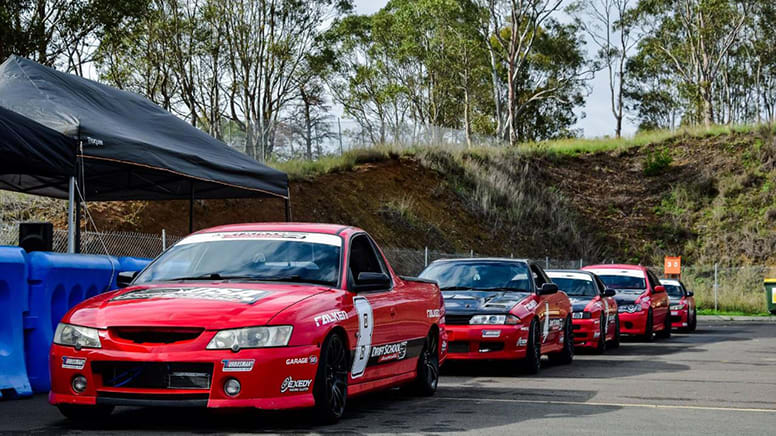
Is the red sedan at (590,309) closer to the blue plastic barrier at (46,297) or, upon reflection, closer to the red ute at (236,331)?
the red ute at (236,331)

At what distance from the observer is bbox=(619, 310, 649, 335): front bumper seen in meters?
21.3

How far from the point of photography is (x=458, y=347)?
496 inches

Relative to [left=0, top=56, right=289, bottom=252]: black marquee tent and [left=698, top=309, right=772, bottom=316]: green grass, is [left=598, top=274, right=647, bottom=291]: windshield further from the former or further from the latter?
[left=698, top=309, right=772, bottom=316]: green grass

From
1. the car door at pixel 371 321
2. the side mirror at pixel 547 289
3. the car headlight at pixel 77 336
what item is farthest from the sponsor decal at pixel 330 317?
the side mirror at pixel 547 289

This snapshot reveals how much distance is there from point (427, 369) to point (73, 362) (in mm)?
3936

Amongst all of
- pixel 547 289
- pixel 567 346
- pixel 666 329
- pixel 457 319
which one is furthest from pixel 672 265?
pixel 457 319

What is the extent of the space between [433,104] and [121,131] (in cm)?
4742

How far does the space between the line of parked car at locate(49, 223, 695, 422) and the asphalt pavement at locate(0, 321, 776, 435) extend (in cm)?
28

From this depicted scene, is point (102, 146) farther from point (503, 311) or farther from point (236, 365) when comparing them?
point (236, 365)

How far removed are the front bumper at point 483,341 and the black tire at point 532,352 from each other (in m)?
0.31

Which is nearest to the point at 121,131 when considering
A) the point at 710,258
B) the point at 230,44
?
the point at 230,44

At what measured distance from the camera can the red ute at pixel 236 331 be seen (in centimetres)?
683

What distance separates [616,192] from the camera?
5294 centimetres

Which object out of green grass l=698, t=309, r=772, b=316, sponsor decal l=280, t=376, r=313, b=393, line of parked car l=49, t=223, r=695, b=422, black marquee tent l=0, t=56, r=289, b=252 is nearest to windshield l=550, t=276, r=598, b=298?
black marquee tent l=0, t=56, r=289, b=252
